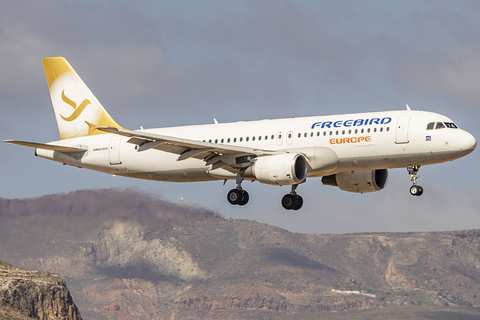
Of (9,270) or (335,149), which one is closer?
(335,149)

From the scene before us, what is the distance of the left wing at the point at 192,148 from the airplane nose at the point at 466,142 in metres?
11.8

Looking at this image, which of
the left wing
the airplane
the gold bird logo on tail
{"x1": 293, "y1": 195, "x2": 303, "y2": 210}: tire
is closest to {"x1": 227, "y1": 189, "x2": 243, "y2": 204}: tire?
the airplane

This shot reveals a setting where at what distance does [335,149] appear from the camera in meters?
50.6

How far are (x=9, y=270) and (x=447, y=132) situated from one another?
15586 centimetres

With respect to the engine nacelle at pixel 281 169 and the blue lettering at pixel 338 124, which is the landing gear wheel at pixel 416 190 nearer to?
the blue lettering at pixel 338 124

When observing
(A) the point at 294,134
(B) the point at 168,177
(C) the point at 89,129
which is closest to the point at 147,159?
(B) the point at 168,177

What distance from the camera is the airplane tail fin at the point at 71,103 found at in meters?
63.0

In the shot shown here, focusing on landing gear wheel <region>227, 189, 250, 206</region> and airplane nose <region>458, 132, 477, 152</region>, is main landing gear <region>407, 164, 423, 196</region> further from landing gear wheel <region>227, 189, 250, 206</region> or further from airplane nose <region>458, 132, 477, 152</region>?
landing gear wheel <region>227, 189, 250, 206</region>

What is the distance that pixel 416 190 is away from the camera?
50281 mm

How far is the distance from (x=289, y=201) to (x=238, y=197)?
12.0 feet

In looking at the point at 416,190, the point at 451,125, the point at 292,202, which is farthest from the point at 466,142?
the point at 292,202

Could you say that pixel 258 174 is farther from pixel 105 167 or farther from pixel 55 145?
pixel 55 145

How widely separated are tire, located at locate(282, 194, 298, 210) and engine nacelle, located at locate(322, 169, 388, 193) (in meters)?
4.00

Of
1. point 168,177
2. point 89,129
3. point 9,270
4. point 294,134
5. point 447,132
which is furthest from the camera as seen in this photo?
point 9,270
